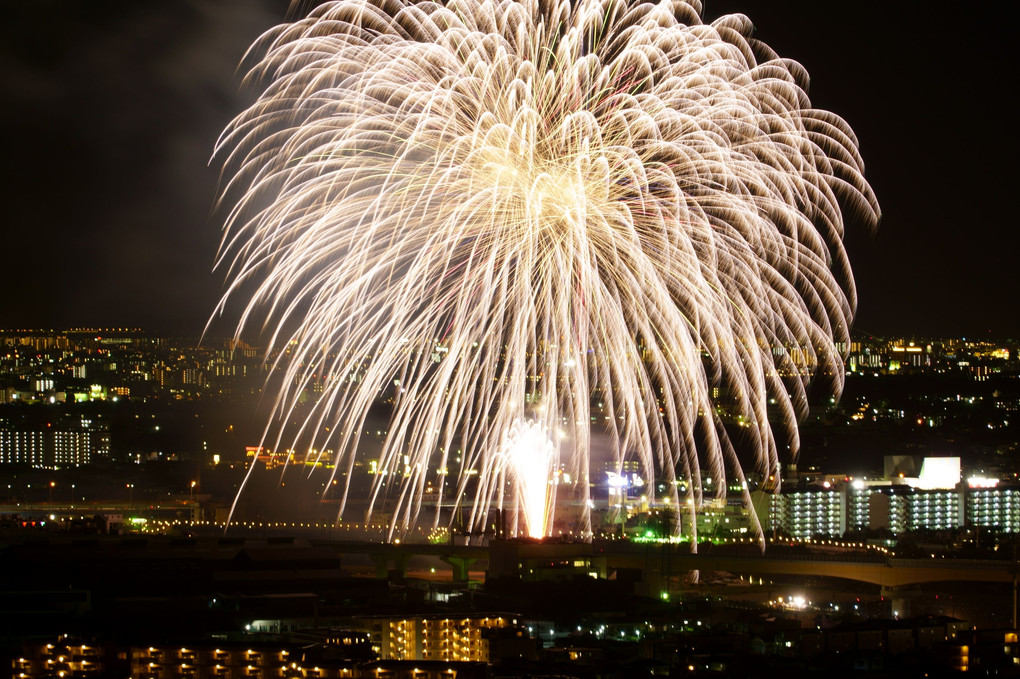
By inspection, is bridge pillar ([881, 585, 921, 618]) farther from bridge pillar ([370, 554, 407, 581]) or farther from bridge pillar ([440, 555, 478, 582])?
bridge pillar ([370, 554, 407, 581])

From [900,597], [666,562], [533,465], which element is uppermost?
[533,465]

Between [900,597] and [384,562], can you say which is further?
[384,562]

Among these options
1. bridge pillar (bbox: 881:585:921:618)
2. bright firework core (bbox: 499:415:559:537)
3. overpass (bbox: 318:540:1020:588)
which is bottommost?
bridge pillar (bbox: 881:585:921:618)

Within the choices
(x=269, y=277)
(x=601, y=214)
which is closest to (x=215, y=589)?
(x=269, y=277)

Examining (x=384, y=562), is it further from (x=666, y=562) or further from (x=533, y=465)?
(x=533, y=465)

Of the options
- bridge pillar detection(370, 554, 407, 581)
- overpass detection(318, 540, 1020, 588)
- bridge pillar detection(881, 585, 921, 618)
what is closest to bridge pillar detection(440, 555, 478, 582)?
overpass detection(318, 540, 1020, 588)

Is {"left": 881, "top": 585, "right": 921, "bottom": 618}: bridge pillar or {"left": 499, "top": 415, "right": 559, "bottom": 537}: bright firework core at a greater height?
{"left": 499, "top": 415, "right": 559, "bottom": 537}: bright firework core

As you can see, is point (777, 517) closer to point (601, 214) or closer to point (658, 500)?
point (658, 500)

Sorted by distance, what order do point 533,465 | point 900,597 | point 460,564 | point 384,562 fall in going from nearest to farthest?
1. point 533,465
2. point 900,597
3. point 460,564
4. point 384,562

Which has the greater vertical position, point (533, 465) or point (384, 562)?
point (533, 465)

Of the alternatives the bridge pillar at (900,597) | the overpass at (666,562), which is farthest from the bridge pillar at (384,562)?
the bridge pillar at (900,597)

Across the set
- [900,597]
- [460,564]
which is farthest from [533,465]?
[460,564]
